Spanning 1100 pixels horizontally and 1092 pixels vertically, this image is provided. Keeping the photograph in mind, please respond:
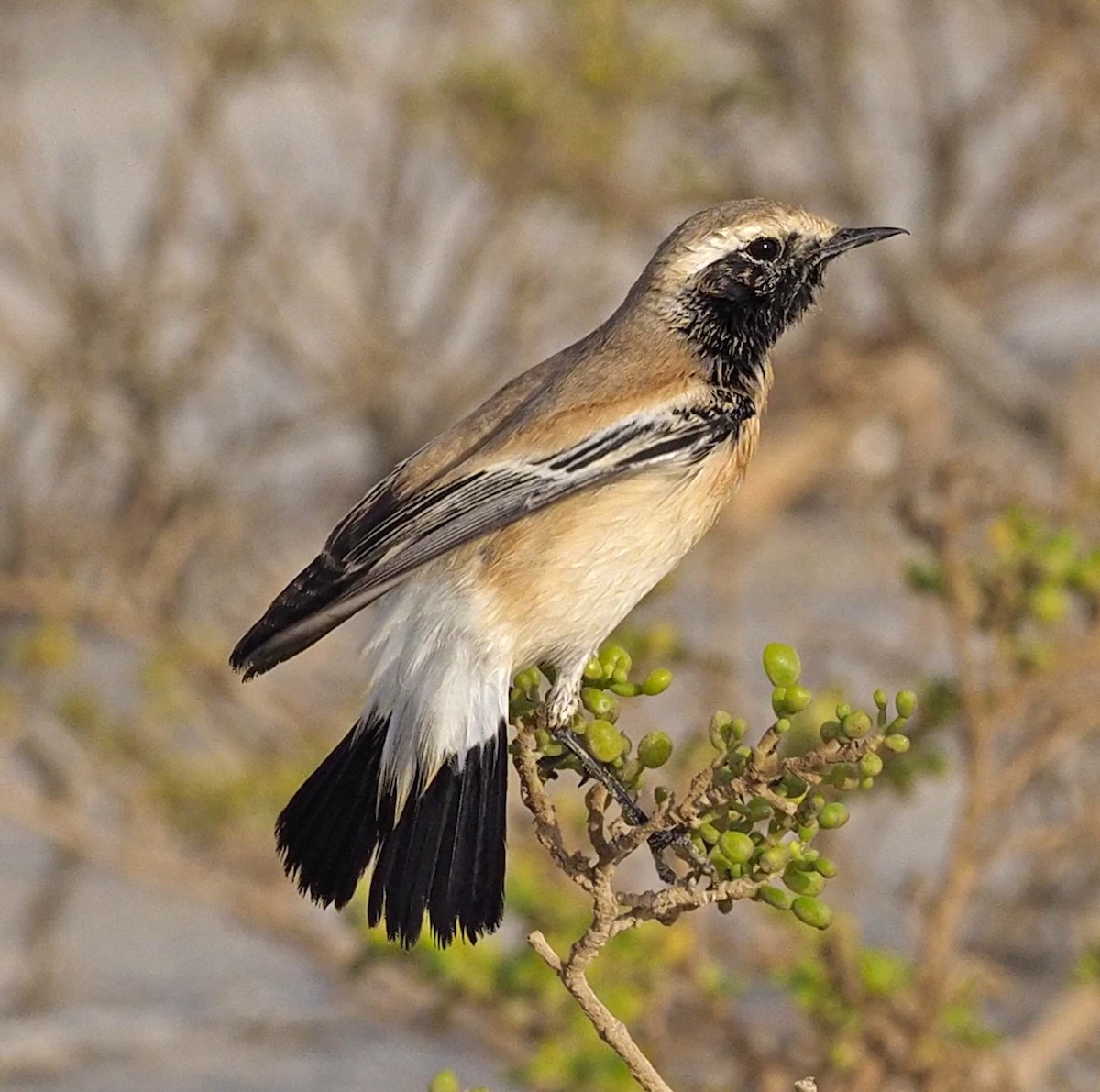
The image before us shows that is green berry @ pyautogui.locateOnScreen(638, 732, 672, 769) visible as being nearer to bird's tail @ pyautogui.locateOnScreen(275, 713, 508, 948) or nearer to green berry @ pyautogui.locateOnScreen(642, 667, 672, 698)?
green berry @ pyautogui.locateOnScreen(642, 667, 672, 698)

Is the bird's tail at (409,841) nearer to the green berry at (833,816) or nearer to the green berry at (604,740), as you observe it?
the green berry at (604,740)

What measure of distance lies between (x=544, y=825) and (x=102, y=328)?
3.92 m

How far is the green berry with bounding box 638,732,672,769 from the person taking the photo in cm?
179

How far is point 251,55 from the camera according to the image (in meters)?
5.42

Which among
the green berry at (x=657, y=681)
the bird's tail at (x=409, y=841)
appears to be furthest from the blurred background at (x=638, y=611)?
the green berry at (x=657, y=681)

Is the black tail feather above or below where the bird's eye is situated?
below

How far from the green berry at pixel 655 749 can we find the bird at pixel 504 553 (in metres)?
0.31

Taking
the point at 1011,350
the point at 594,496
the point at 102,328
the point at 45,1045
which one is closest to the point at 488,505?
the point at 594,496

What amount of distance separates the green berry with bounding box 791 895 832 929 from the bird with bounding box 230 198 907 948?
0.45 m

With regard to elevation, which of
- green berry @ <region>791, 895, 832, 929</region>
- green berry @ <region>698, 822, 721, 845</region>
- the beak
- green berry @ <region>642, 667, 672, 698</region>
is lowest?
green berry @ <region>791, 895, 832, 929</region>

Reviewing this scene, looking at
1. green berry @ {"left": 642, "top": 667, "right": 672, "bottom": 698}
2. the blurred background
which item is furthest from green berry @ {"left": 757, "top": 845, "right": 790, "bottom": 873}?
the blurred background

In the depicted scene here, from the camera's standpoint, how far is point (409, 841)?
2121mm

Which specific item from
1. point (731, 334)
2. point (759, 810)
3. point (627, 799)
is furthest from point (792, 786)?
point (731, 334)

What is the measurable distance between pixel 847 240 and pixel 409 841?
3.32 ft
